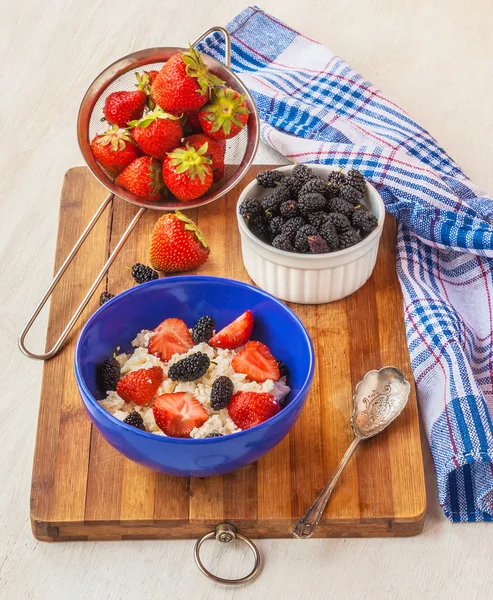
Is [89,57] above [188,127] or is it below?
below

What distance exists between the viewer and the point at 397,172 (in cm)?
205

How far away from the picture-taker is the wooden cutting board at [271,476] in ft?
5.25

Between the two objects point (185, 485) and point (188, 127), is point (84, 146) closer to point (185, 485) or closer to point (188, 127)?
point (188, 127)

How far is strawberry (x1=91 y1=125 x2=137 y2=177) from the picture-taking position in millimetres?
2043

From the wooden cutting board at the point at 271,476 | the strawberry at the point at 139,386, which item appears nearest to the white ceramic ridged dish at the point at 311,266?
the wooden cutting board at the point at 271,476

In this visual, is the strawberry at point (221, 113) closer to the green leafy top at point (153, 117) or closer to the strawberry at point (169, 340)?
the green leafy top at point (153, 117)

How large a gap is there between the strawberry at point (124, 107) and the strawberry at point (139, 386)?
0.66m

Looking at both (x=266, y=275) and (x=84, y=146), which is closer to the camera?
(x=266, y=275)

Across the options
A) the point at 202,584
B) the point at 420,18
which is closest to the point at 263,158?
the point at 420,18

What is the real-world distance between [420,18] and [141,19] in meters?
0.77

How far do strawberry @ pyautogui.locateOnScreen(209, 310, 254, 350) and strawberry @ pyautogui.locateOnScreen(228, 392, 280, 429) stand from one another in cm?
17

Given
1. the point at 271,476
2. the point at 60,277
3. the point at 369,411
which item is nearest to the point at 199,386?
the point at 271,476

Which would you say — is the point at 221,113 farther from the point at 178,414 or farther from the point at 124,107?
the point at 178,414

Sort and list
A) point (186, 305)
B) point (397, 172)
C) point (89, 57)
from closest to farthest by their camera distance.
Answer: point (186, 305) < point (397, 172) < point (89, 57)
